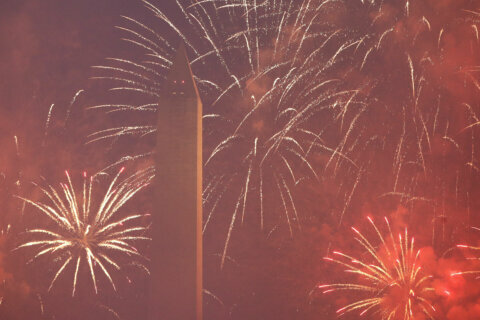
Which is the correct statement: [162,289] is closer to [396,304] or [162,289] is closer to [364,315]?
[396,304]

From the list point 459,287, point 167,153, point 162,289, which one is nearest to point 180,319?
point 162,289

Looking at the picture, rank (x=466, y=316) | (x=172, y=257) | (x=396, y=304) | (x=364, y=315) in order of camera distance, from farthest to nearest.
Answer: (x=364, y=315) → (x=466, y=316) → (x=396, y=304) → (x=172, y=257)

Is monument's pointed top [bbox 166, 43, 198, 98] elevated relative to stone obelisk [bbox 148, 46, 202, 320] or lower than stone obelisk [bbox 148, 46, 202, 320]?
elevated

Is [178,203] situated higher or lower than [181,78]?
lower

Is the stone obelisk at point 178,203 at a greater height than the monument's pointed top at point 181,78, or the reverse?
the monument's pointed top at point 181,78
